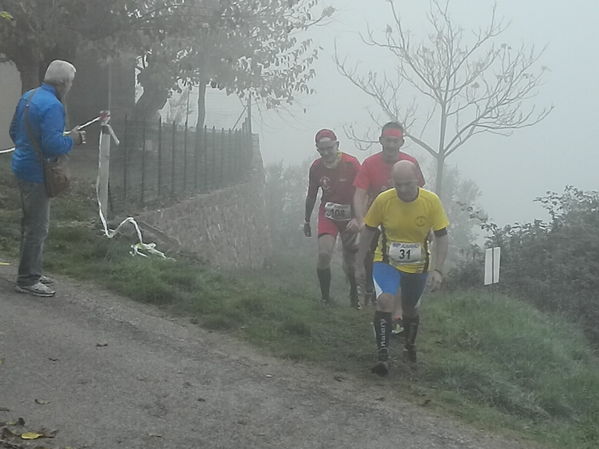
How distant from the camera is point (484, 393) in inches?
249

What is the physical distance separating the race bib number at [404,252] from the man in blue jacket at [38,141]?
8.83ft

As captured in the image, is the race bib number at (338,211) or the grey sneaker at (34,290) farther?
the race bib number at (338,211)

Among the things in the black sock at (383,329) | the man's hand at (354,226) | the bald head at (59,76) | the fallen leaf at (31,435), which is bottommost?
the fallen leaf at (31,435)

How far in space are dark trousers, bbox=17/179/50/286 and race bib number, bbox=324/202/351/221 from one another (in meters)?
2.93

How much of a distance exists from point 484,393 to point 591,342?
5737 millimetres

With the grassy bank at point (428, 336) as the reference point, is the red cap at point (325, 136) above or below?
above

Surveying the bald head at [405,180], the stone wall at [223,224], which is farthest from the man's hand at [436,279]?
the stone wall at [223,224]

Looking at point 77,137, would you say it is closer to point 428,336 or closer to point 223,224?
point 428,336

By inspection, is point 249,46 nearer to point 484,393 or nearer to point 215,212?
point 215,212

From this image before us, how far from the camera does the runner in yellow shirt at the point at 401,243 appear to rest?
6.36 m

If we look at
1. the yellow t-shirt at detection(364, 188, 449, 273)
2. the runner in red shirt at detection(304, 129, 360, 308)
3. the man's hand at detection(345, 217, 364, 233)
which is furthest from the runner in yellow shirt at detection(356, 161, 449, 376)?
the runner in red shirt at detection(304, 129, 360, 308)

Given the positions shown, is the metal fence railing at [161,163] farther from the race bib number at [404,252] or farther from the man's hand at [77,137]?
the race bib number at [404,252]

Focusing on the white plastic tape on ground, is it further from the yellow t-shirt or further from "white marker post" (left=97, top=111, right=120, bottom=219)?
the yellow t-shirt

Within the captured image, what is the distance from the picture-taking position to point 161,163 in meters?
14.4
